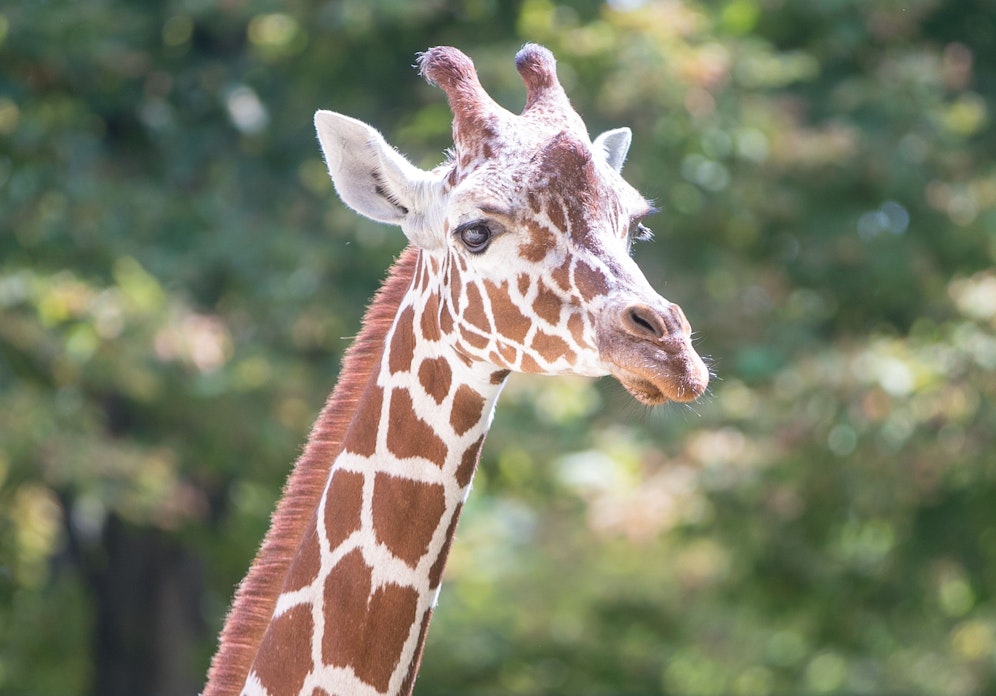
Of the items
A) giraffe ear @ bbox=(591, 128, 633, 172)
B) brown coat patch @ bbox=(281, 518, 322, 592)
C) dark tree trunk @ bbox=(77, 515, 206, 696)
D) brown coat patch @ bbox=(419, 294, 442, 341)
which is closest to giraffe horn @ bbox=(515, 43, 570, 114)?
giraffe ear @ bbox=(591, 128, 633, 172)

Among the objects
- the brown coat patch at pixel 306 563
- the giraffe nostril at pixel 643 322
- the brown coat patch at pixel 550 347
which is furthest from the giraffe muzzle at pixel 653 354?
the brown coat patch at pixel 306 563

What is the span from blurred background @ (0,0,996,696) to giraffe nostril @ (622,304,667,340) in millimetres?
6535

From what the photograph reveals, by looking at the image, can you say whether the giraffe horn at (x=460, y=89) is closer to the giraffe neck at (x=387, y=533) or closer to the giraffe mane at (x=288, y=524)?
the giraffe neck at (x=387, y=533)

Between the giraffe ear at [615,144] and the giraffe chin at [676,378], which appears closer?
the giraffe chin at [676,378]

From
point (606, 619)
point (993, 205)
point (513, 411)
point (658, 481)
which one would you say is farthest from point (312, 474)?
point (606, 619)

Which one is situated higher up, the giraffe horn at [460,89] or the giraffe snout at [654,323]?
the giraffe horn at [460,89]

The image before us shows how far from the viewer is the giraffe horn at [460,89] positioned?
12.5 feet

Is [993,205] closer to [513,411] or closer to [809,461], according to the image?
[809,461]

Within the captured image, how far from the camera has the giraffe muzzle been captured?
10.8 feet

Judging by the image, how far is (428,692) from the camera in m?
14.6

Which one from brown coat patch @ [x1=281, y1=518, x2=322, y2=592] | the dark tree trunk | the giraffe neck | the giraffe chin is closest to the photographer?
the giraffe chin

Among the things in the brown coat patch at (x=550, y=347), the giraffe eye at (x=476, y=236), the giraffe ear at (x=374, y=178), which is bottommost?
the brown coat patch at (x=550, y=347)

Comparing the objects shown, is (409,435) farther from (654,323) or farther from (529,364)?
(654,323)

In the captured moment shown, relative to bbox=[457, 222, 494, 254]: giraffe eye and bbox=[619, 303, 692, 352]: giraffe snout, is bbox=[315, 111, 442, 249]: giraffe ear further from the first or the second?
bbox=[619, 303, 692, 352]: giraffe snout
